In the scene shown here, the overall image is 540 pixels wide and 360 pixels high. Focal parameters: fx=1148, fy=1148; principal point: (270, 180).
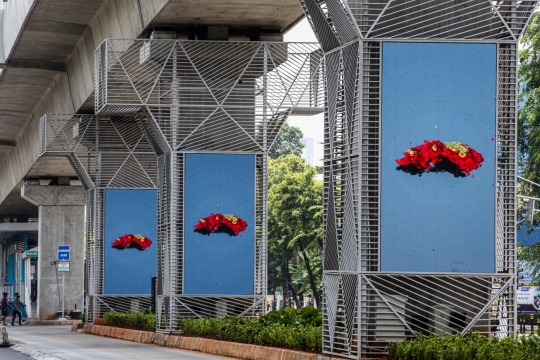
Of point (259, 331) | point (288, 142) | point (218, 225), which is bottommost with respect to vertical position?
point (259, 331)

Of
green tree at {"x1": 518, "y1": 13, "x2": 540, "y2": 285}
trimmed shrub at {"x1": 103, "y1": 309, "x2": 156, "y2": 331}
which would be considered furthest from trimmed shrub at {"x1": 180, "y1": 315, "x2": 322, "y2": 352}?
green tree at {"x1": 518, "y1": 13, "x2": 540, "y2": 285}

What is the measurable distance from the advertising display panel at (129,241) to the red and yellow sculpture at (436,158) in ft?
77.5

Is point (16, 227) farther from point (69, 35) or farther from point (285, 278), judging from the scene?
point (69, 35)

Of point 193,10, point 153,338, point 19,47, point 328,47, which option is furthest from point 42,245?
point 328,47

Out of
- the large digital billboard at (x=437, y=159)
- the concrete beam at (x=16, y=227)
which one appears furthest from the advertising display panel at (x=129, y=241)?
the concrete beam at (x=16, y=227)

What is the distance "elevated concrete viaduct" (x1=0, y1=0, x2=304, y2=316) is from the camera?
2508 cm

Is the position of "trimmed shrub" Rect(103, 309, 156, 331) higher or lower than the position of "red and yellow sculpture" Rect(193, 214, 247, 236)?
lower

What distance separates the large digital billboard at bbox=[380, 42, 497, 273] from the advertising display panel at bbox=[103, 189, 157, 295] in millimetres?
23572

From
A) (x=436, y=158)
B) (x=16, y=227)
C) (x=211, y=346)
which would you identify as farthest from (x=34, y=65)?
(x=16, y=227)

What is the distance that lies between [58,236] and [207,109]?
2752 cm

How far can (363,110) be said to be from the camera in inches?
611

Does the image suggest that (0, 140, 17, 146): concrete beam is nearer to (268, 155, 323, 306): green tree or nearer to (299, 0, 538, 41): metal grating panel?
(268, 155, 323, 306): green tree

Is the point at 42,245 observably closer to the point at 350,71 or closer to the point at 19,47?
the point at 19,47

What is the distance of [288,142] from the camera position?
120 meters
